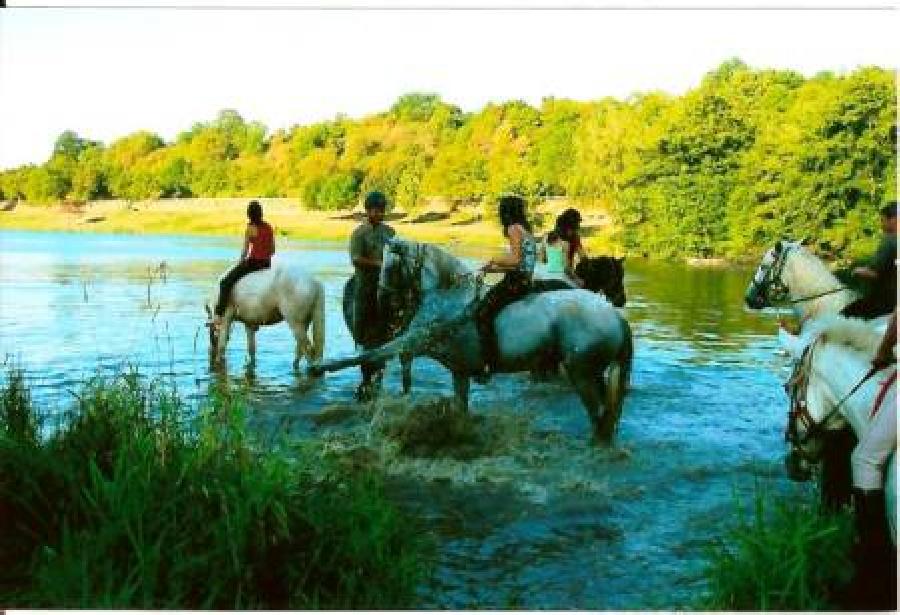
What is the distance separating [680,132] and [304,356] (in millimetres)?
10103

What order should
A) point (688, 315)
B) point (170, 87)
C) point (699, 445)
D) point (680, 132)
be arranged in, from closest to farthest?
1. point (170, 87)
2. point (699, 445)
3. point (688, 315)
4. point (680, 132)

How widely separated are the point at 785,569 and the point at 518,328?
135 inches

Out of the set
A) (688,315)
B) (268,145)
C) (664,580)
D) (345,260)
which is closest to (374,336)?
(268,145)

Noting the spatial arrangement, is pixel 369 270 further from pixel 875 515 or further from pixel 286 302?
pixel 875 515

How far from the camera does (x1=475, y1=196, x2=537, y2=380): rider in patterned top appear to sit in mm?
7457

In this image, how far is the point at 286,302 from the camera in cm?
1140

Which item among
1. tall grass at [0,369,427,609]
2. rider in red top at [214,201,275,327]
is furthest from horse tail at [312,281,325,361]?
tall grass at [0,369,427,609]

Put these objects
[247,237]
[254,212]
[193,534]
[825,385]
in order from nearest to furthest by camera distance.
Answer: [193,534]
[825,385]
[254,212]
[247,237]

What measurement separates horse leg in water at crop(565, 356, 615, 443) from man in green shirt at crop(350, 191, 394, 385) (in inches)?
73.5

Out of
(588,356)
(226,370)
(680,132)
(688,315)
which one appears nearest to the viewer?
(588,356)

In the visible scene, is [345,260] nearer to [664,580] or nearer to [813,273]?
[813,273]

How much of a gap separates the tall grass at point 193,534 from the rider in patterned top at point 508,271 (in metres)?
2.63

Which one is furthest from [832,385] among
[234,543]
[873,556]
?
[234,543]

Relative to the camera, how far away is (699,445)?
8.30 m
